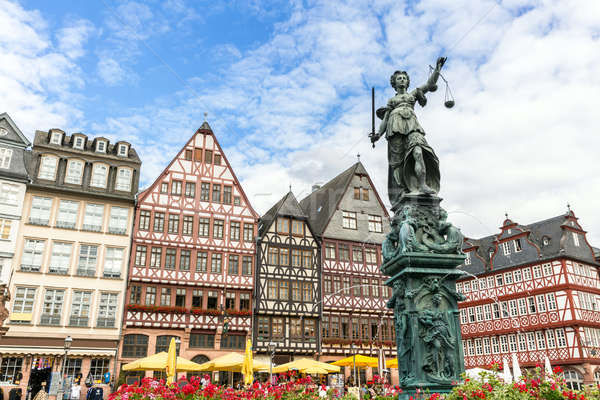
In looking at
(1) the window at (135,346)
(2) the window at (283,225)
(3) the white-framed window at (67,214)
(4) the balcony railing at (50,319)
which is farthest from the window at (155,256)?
(2) the window at (283,225)

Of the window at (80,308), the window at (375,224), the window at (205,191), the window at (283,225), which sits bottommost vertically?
the window at (80,308)

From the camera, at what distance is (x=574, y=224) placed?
3922 centimetres

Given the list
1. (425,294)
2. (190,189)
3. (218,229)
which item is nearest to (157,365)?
(218,229)

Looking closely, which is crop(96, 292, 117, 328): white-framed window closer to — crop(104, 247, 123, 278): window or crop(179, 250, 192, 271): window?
crop(104, 247, 123, 278): window

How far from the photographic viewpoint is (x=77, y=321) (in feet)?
91.6

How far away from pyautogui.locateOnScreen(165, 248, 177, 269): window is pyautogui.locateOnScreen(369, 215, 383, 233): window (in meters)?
13.8

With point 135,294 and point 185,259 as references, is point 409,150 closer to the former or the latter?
point 185,259

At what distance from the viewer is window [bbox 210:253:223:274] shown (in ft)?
101

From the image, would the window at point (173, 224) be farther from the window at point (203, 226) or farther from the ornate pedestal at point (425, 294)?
the ornate pedestal at point (425, 294)

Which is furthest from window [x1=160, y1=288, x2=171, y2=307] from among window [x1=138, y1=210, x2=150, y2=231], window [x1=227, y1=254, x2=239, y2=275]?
window [x1=138, y1=210, x2=150, y2=231]

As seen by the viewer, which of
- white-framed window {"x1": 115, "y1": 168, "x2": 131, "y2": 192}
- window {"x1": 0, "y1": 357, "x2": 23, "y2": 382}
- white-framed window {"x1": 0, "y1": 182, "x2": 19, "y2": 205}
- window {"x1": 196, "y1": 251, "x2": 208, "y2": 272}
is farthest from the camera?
white-framed window {"x1": 115, "y1": 168, "x2": 131, "y2": 192}

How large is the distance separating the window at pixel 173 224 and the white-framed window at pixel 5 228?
27.3 feet

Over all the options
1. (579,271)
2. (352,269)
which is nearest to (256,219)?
(352,269)

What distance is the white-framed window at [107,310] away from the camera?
92.7ft
